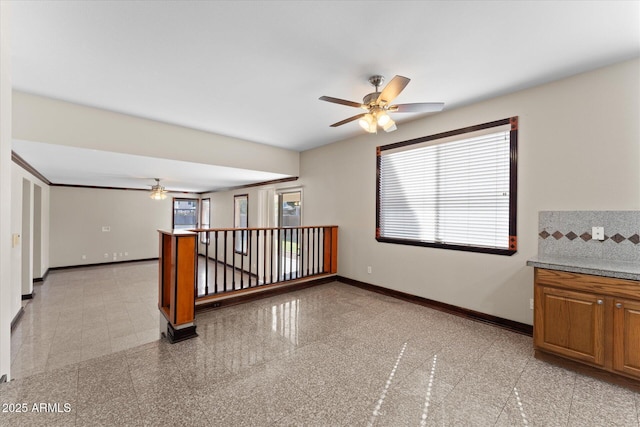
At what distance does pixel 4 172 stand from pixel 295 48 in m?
2.31

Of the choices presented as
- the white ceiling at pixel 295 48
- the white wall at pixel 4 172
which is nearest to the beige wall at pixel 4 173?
the white wall at pixel 4 172

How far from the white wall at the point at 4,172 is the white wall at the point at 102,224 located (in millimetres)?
6887

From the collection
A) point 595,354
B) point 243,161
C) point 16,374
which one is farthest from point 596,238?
point 16,374

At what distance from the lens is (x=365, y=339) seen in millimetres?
2756

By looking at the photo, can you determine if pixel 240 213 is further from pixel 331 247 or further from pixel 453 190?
pixel 453 190

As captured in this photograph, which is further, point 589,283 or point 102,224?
point 102,224

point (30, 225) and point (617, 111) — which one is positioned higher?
point (617, 111)

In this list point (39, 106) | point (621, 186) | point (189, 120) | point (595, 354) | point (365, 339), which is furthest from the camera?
point (189, 120)

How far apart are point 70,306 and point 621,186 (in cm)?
742

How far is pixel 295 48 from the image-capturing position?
2.24m

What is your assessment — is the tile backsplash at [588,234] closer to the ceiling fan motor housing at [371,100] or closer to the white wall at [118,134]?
the ceiling fan motor housing at [371,100]

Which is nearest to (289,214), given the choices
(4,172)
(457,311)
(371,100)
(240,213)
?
(240,213)

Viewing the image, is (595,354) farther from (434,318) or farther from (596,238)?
(434,318)

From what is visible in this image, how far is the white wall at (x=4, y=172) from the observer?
1.70 m
